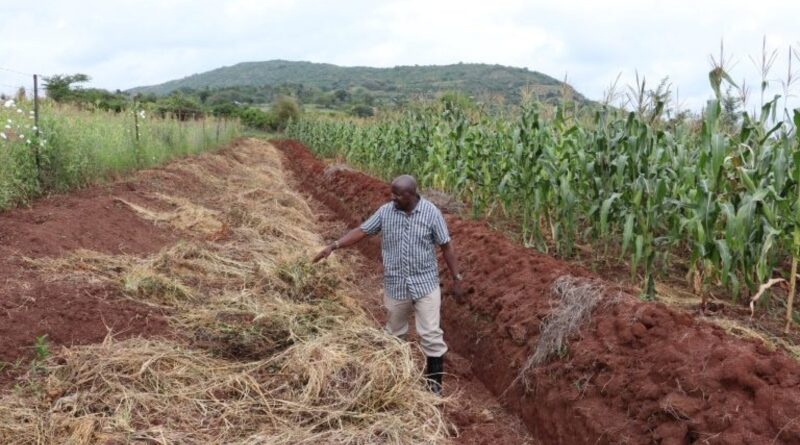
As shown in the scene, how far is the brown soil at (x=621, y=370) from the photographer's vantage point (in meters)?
3.57

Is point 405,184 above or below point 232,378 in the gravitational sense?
above

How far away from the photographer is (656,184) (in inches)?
253

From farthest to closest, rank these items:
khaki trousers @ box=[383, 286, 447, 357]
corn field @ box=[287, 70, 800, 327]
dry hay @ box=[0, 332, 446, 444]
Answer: corn field @ box=[287, 70, 800, 327] → khaki trousers @ box=[383, 286, 447, 357] → dry hay @ box=[0, 332, 446, 444]

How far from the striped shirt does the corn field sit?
2.12m

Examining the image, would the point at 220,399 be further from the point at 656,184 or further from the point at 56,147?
the point at 56,147

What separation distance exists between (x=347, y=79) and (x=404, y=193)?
134112mm

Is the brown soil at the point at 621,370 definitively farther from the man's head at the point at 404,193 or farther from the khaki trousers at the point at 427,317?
the man's head at the point at 404,193

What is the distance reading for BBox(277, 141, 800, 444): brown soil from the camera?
3574mm

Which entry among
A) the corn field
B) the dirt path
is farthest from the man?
the corn field

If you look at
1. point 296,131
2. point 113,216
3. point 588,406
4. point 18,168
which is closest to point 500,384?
point 588,406

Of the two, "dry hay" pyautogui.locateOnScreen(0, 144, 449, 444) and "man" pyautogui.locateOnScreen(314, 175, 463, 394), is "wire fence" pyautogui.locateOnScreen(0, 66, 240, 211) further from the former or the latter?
"man" pyautogui.locateOnScreen(314, 175, 463, 394)

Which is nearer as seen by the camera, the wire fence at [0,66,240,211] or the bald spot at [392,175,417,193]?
the bald spot at [392,175,417,193]

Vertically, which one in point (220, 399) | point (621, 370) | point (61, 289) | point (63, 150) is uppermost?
point (63, 150)

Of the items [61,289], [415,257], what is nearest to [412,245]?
[415,257]
